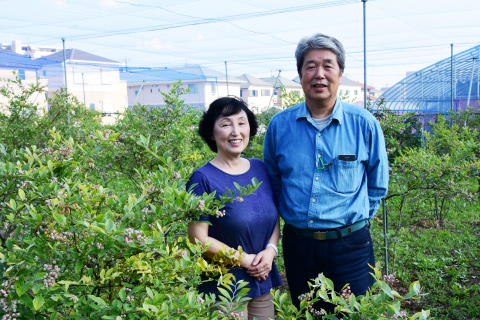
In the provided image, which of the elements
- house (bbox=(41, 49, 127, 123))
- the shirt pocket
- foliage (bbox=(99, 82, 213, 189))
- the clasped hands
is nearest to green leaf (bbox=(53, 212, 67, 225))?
the clasped hands

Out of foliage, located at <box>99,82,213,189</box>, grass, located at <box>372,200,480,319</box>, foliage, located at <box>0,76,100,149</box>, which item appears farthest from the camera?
foliage, located at <box>0,76,100,149</box>

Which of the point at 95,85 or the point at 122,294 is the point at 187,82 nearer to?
the point at 95,85

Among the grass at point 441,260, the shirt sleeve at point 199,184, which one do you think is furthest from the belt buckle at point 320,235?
the grass at point 441,260

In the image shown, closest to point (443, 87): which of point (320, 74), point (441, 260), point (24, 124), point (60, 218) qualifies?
point (441, 260)

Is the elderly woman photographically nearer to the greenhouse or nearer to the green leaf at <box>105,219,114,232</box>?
the green leaf at <box>105,219,114,232</box>

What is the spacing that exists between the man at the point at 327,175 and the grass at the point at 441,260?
1.57 meters

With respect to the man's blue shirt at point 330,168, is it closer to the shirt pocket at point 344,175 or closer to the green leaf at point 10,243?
the shirt pocket at point 344,175

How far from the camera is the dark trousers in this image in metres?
2.18

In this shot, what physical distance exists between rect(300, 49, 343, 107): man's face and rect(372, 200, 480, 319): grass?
193 cm

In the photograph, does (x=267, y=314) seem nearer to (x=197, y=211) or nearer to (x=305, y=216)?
(x=305, y=216)

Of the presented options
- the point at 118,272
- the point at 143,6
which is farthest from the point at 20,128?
the point at 118,272

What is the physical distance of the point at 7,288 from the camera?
4.58 feet

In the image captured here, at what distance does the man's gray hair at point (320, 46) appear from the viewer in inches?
83.5

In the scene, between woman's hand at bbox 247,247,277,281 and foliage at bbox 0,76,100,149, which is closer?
woman's hand at bbox 247,247,277,281
